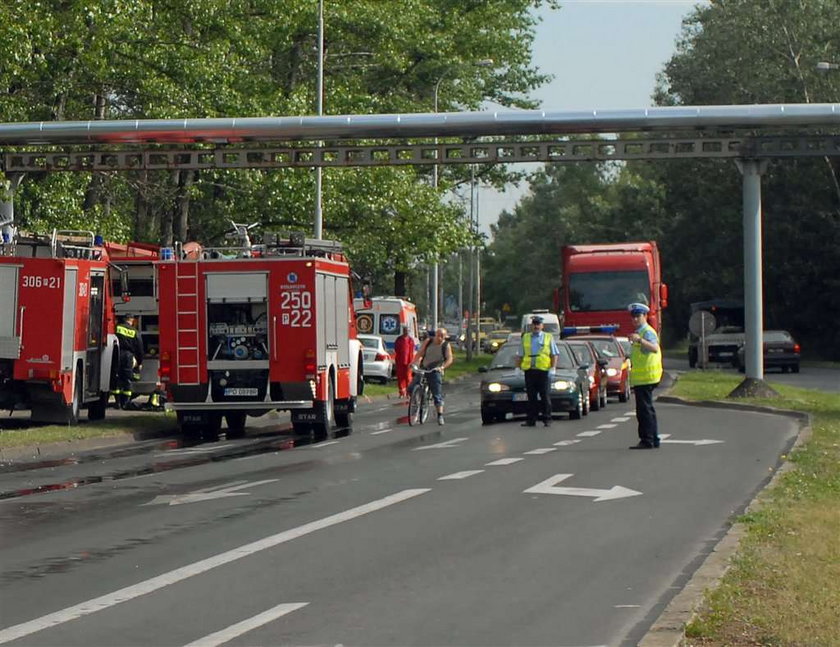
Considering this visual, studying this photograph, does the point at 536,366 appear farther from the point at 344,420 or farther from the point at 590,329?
the point at 590,329

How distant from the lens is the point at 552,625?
841 centimetres

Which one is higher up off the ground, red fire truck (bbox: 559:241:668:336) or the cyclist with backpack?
red fire truck (bbox: 559:241:668:336)

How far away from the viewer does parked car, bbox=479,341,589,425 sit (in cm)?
2814

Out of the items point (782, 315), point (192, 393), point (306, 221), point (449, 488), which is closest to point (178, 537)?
point (449, 488)

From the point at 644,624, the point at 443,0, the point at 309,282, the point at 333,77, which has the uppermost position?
the point at 443,0

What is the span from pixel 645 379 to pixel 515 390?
743 cm

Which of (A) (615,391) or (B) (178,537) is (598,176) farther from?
(B) (178,537)

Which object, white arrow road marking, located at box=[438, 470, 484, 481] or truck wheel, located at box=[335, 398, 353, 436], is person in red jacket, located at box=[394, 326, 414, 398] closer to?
truck wheel, located at box=[335, 398, 353, 436]

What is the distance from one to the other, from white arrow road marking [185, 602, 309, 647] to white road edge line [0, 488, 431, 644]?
0.91 meters

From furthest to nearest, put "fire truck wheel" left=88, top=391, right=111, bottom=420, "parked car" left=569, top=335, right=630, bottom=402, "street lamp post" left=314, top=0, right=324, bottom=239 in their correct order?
1. "street lamp post" left=314, top=0, right=324, bottom=239
2. "parked car" left=569, top=335, right=630, bottom=402
3. "fire truck wheel" left=88, top=391, right=111, bottom=420

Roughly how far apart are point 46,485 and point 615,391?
73.2 feet

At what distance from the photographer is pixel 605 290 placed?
46812mm

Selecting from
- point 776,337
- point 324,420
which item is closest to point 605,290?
point 776,337

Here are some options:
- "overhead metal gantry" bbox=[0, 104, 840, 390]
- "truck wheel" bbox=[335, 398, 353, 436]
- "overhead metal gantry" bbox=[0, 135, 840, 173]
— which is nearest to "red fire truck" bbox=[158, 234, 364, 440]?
"truck wheel" bbox=[335, 398, 353, 436]
